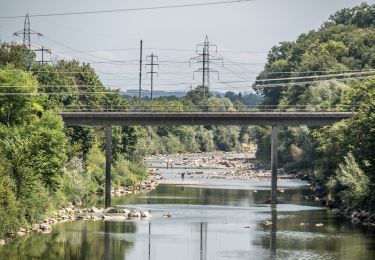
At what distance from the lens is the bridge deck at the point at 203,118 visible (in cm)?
13488

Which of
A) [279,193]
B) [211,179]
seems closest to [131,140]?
[211,179]

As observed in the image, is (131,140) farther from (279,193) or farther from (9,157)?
(9,157)

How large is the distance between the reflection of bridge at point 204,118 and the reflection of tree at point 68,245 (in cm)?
3024

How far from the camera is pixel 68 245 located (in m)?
93.9

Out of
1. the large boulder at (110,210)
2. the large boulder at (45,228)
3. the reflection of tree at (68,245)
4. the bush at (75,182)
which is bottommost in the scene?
the reflection of tree at (68,245)

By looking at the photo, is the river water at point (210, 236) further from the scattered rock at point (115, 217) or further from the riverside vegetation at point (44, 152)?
the riverside vegetation at point (44, 152)

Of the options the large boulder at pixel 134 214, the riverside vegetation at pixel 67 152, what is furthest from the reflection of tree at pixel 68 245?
the large boulder at pixel 134 214

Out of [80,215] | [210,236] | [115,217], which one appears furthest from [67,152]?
[210,236]

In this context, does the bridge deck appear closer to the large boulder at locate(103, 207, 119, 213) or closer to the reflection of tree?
the large boulder at locate(103, 207, 119, 213)

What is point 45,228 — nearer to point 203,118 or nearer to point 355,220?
point 355,220

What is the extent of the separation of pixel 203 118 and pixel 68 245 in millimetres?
45965

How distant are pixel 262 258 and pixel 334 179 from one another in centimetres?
4229

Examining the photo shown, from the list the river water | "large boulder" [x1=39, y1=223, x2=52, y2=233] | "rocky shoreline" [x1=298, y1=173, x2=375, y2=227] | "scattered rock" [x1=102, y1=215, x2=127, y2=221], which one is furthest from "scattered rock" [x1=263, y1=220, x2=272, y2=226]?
"large boulder" [x1=39, y1=223, x2=52, y2=233]

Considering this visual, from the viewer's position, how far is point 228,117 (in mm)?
136750
